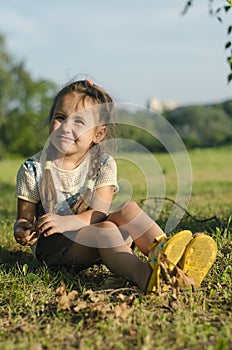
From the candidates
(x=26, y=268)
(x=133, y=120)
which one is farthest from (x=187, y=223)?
(x=26, y=268)

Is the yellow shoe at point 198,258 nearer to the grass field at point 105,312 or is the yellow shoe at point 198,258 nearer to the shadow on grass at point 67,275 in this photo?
the grass field at point 105,312

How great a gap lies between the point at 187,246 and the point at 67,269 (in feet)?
2.78

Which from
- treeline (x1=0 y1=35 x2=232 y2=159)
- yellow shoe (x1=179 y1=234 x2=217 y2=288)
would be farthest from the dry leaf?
treeline (x1=0 y1=35 x2=232 y2=159)

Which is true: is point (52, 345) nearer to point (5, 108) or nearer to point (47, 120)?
point (47, 120)

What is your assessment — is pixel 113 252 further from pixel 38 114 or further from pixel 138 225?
pixel 38 114

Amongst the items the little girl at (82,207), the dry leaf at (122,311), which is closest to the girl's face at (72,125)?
the little girl at (82,207)

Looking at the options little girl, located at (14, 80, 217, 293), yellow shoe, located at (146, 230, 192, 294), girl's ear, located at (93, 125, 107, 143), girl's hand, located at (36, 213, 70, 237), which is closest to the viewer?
yellow shoe, located at (146, 230, 192, 294)

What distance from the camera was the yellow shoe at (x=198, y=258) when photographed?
2730 mm

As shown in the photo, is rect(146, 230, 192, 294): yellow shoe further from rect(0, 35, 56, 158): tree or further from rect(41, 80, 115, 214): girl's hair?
rect(0, 35, 56, 158): tree

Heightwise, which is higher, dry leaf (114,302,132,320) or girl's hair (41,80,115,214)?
girl's hair (41,80,115,214)

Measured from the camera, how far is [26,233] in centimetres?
314

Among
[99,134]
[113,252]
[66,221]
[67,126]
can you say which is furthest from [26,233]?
[99,134]

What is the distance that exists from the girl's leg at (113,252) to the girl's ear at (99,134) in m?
0.72

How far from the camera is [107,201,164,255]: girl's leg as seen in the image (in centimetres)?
292
